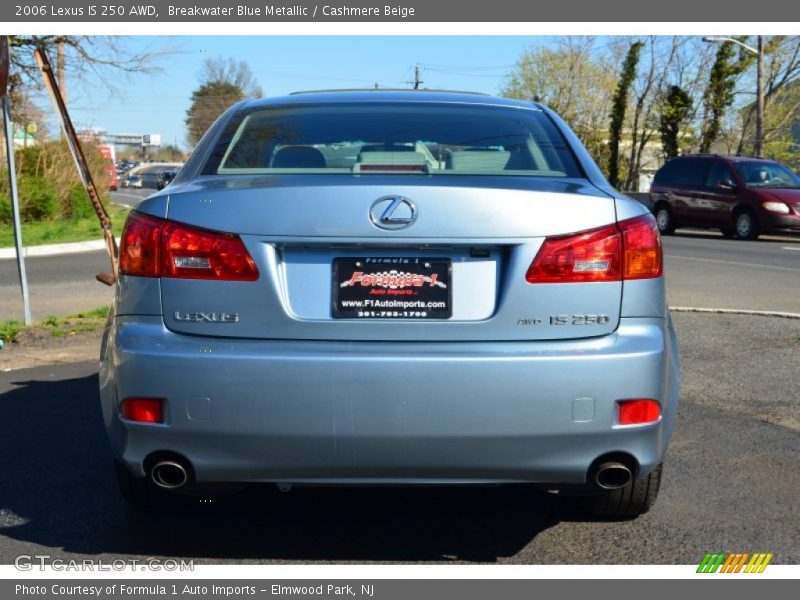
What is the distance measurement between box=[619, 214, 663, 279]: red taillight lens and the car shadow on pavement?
1.13 m

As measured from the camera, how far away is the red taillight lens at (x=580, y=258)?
3.45m

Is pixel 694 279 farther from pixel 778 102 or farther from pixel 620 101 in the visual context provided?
pixel 778 102

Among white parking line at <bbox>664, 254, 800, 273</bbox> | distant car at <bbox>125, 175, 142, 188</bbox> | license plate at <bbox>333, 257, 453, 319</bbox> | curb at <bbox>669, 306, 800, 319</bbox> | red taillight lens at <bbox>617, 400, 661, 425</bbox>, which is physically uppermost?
license plate at <bbox>333, 257, 453, 319</bbox>

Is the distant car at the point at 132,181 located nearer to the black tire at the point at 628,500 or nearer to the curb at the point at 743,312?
the curb at the point at 743,312

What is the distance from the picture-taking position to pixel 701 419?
19.9 feet

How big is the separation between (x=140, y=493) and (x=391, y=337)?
4.28ft

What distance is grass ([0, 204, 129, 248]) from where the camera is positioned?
20.7 metres

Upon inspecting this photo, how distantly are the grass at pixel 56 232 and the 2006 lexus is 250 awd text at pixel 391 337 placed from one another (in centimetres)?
1719

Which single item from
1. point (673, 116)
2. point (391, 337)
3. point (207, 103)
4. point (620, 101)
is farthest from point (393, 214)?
point (207, 103)

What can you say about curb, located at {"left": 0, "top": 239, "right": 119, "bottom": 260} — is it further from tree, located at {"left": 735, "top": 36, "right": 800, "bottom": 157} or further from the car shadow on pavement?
tree, located at {"left": 735, "top": 36, "right": 800, "bottom": 157}

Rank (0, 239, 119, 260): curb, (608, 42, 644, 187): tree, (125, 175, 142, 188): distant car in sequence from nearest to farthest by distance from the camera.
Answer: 1. (0, 239, 119, 260): curb
2. (608, 42, 644, 187): tree
3. (125, 175, 142, 188): distant car

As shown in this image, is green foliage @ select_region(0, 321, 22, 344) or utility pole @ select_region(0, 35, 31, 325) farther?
green foliage @ select_region(0, 321, 22, 344)

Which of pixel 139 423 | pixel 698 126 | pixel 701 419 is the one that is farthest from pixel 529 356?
pixel 698 126

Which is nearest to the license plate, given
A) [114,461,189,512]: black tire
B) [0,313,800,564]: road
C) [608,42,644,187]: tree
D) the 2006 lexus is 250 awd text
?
the 2006 lexus is 250 awd text
